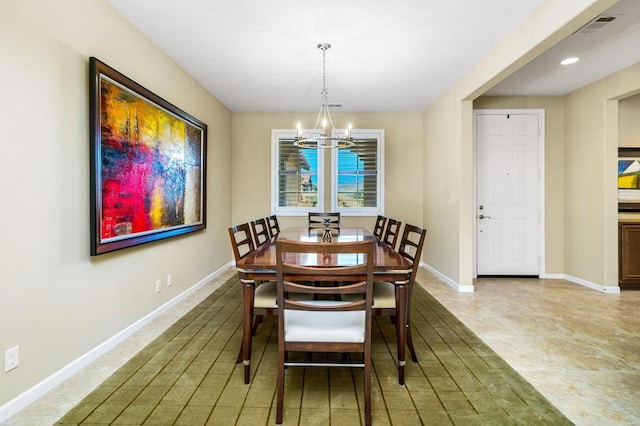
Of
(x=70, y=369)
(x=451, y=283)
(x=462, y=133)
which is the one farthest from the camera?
(x=451, y=283)

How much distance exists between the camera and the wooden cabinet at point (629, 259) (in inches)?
157

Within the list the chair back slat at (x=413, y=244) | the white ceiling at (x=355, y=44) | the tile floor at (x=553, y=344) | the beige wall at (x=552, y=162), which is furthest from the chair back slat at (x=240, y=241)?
the beige wall at (x=552, y=162)

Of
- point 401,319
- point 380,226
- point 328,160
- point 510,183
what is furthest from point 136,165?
point 510,183

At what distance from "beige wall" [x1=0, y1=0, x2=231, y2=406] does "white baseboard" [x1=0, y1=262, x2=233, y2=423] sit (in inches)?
1.4

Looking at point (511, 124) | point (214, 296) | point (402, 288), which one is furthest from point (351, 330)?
point (511, 124)

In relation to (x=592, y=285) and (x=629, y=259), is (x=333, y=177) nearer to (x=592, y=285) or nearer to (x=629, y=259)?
(x=592, y=285)

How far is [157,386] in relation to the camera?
1.93m

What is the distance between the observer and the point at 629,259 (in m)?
4.02

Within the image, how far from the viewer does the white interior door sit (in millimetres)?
4637

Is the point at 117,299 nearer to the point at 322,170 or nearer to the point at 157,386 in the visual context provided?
the point at 157,386

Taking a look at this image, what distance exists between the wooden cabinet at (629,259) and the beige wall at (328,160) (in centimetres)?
262

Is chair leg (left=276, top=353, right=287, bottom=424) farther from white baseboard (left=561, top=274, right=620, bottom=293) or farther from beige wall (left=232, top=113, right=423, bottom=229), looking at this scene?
white baseboard (left=561, top=274, right=620, bottom=293)

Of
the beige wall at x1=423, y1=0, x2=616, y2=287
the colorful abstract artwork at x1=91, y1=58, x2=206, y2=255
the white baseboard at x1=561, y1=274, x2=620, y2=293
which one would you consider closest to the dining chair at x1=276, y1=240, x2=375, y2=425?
the colorful abstract artwork at x1=91, y1=58, x2=206, y2=255

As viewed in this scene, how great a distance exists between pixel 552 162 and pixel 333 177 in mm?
3295
